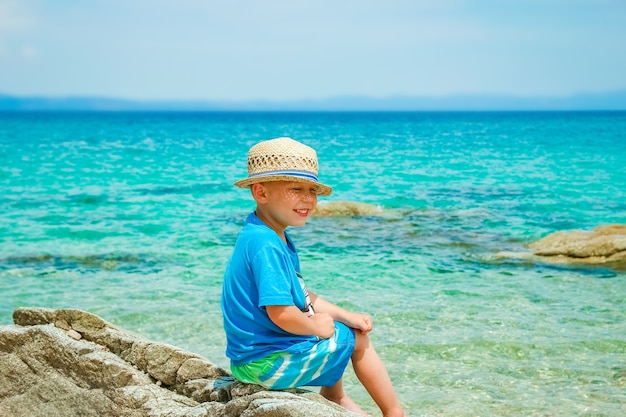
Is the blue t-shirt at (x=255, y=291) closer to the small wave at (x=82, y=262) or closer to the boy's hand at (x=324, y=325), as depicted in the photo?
the boy's hand at (x=324, y=325)

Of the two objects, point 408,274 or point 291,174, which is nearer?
point 291,174

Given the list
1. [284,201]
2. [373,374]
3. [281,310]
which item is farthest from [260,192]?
[373,374]

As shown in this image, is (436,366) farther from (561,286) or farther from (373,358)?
(561,286)

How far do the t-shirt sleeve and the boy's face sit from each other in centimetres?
30

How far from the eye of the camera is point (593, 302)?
9531 millimetres

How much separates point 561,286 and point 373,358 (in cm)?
673

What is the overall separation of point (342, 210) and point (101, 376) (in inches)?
490

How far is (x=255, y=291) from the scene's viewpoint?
4.14 metres

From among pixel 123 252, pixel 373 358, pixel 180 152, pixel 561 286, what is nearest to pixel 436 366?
pixel 373 358

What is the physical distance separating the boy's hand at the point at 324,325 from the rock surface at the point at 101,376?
1.06 feet

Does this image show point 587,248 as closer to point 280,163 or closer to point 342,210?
point 342,210

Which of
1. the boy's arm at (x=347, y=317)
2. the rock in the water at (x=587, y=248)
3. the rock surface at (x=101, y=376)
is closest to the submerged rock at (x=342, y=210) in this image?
the rock in the water at (x=587, y=248)

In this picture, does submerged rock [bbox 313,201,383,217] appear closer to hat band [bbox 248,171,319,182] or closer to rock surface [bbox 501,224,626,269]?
rock surface [bbox 501,224,626,269]

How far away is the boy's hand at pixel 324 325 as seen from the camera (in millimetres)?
Answer: 4109
